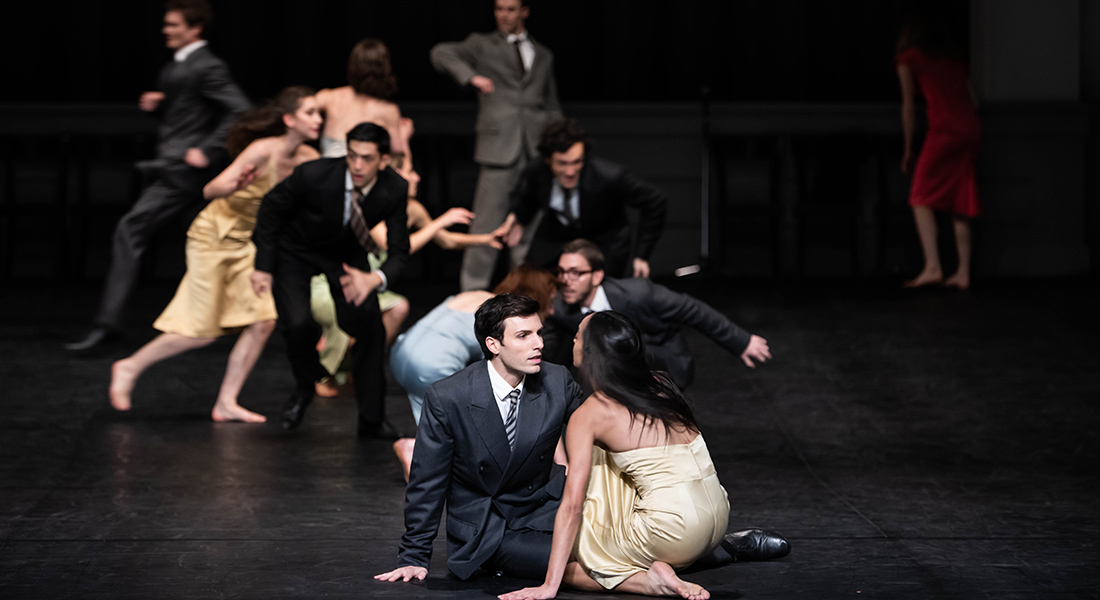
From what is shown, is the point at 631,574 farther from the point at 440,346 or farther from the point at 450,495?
the point at 440,346

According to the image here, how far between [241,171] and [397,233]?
0.66 metres

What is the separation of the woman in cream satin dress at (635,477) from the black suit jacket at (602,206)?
213 centimetres

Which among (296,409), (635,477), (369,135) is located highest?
(369,135)

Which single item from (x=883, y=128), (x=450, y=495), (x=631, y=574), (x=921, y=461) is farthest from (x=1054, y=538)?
Answer: (x=883, y=128)

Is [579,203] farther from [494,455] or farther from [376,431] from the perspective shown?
[494,455]

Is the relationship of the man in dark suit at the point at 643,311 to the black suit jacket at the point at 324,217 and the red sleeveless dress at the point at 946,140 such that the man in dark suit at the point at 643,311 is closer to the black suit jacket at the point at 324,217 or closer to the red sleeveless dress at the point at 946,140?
the black suit jacket at the point at 324,217

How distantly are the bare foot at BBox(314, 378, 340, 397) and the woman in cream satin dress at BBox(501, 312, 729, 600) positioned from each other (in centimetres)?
252

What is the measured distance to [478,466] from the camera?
349 centimetres

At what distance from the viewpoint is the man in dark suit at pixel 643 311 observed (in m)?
4.41

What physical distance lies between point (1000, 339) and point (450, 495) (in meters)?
3.90

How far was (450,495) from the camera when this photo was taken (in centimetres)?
355

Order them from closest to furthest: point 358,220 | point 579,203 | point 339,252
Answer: point 358,220
point 339,252
point 579,203

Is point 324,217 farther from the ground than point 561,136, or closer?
closer

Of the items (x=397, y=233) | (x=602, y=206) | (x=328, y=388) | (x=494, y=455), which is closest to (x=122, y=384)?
(x=328, y=388)
